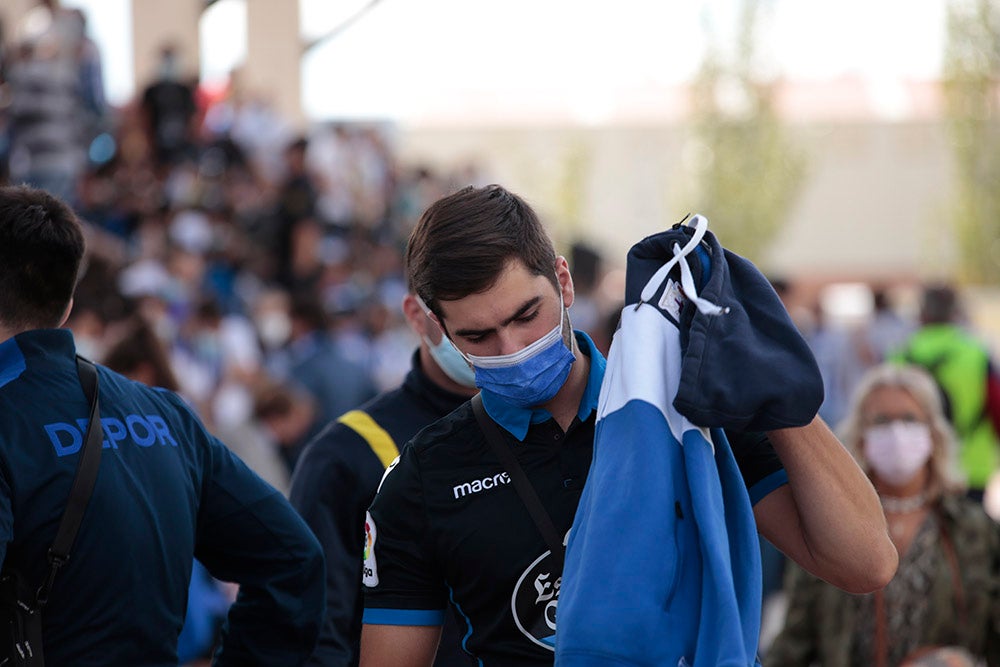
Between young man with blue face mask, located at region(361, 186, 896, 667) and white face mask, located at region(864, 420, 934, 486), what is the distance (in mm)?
2427

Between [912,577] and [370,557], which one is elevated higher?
[370,557]

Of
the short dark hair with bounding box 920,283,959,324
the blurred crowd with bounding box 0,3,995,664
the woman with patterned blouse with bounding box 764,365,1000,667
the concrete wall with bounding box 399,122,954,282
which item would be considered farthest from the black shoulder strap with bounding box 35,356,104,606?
the concrete wall with bounding box 399,122,954,282

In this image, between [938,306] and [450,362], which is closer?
[450,362]

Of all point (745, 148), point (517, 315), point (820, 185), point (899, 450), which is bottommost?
point (820, 185)

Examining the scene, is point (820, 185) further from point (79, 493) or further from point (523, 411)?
point (79, 493)

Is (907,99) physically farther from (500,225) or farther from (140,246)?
(500,225)

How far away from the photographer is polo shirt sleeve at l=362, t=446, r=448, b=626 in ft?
9.44

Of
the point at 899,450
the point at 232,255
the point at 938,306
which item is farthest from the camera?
the point at 232,255

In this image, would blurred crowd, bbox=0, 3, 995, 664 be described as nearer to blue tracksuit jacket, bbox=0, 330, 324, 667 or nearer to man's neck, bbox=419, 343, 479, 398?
man's neck, bbox=419, 343, 479, 398

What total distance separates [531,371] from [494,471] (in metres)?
0.21

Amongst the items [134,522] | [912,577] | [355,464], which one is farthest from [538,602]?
[912,577]

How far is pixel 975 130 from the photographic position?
38281mm

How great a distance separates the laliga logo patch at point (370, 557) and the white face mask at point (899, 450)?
8.81ft

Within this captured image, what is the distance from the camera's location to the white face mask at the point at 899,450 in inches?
200
